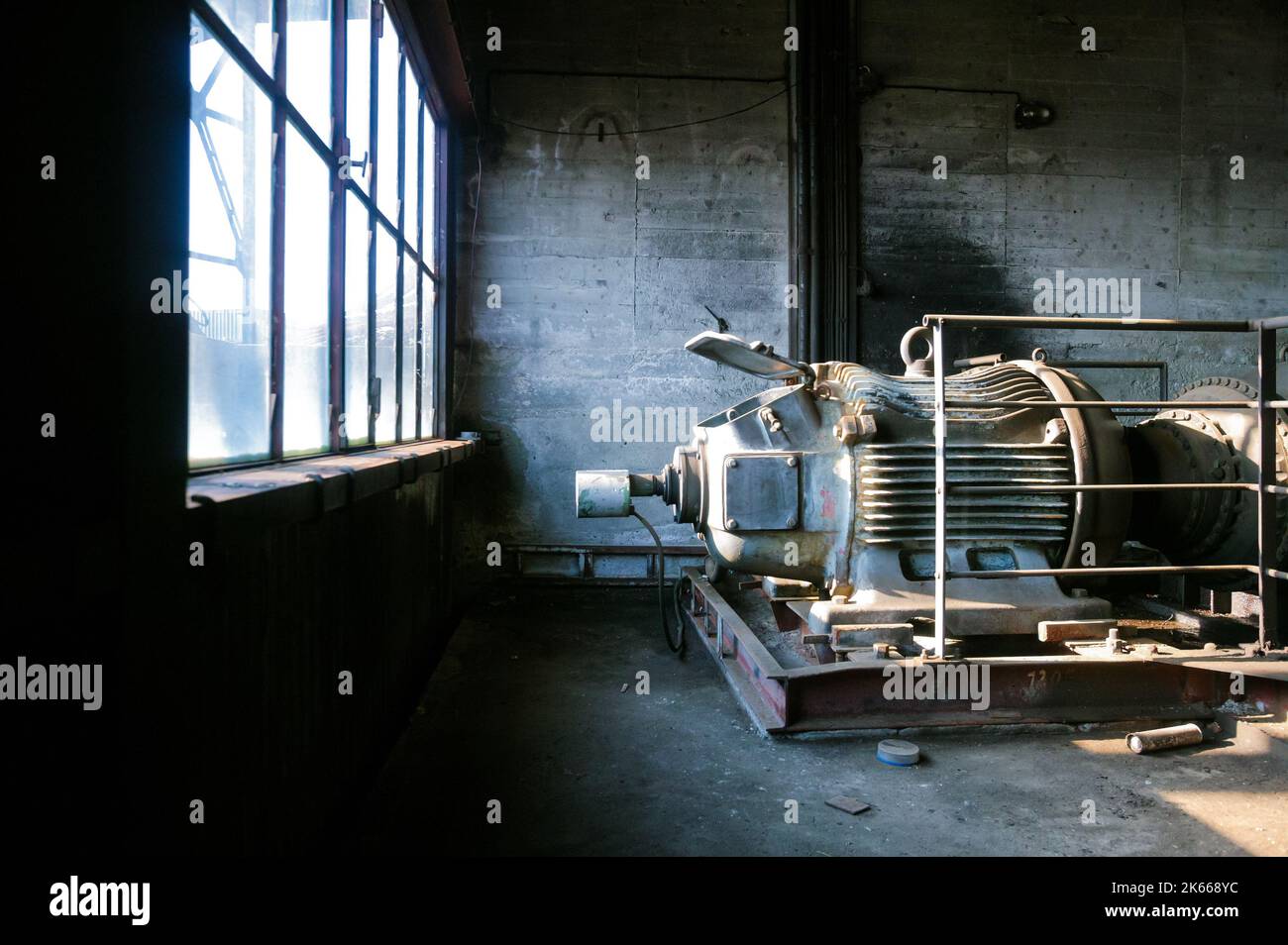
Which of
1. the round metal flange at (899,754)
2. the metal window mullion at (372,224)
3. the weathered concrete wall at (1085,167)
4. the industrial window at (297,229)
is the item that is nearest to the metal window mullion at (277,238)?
the industrial window at (297,229)

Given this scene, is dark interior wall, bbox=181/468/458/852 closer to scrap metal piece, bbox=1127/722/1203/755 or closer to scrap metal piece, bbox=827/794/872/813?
scrap metal piece, bbox=827/794/872/813

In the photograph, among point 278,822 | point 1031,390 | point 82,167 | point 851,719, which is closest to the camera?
point 82,167

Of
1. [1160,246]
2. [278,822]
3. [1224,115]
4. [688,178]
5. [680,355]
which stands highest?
[1224,115]

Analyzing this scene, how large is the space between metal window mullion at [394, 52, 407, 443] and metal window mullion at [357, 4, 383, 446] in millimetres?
590


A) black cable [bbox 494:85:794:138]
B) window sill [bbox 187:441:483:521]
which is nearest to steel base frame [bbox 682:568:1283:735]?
window sill [bbox 187:441:483:521]

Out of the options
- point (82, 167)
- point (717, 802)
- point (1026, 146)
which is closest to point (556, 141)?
point (1026, 146)

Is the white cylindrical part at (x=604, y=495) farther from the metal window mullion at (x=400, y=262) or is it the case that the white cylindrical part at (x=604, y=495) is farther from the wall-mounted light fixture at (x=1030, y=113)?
the wall-mounted light fixture at (x=1030, y=113)

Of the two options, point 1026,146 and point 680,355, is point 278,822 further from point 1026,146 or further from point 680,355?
point 1026,146

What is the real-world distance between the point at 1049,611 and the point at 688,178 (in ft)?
13.7

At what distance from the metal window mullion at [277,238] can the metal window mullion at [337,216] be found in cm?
57

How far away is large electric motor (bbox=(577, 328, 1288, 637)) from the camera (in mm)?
3609

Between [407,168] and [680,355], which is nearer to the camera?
[407,168]

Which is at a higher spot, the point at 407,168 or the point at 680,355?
the point at 407,168

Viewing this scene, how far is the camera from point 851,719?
318cm
